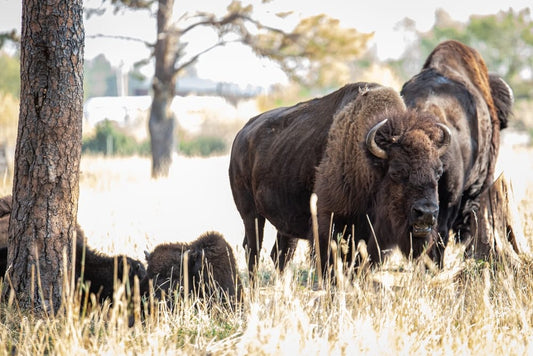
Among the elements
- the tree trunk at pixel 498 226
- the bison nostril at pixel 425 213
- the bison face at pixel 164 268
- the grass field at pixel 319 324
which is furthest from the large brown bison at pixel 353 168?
the tree trunk at pixel 498 226

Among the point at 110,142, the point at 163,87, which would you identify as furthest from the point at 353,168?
the point at 110,142

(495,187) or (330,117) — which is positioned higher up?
(330,117)

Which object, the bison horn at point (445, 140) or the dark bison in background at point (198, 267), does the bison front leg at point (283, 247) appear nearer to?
the dark bison in background at point (198, 267)

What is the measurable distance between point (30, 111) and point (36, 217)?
2.56 ft

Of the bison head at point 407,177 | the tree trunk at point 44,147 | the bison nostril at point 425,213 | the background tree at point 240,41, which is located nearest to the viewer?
the tree trunk at point 44,147

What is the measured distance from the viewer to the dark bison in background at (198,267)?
19.3 feet

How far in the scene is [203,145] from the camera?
4406cm

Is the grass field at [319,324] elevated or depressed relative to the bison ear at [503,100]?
depressed

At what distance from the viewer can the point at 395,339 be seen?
4109 mm

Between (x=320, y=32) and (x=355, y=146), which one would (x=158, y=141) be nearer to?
(x=320, y=32)

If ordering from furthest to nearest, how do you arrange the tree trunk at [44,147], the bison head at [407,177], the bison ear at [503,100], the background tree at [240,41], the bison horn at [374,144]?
the background tree at [240,41], the bison ear at [503,100], the bison horn at [374,144], the bison head at [407,177], the tree trunk at [44,147]

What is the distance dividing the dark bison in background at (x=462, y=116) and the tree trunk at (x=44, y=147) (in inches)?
134

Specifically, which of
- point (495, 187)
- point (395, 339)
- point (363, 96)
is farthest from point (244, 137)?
point (395, 339)

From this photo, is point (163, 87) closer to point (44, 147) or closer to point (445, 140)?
point (445, 140)
